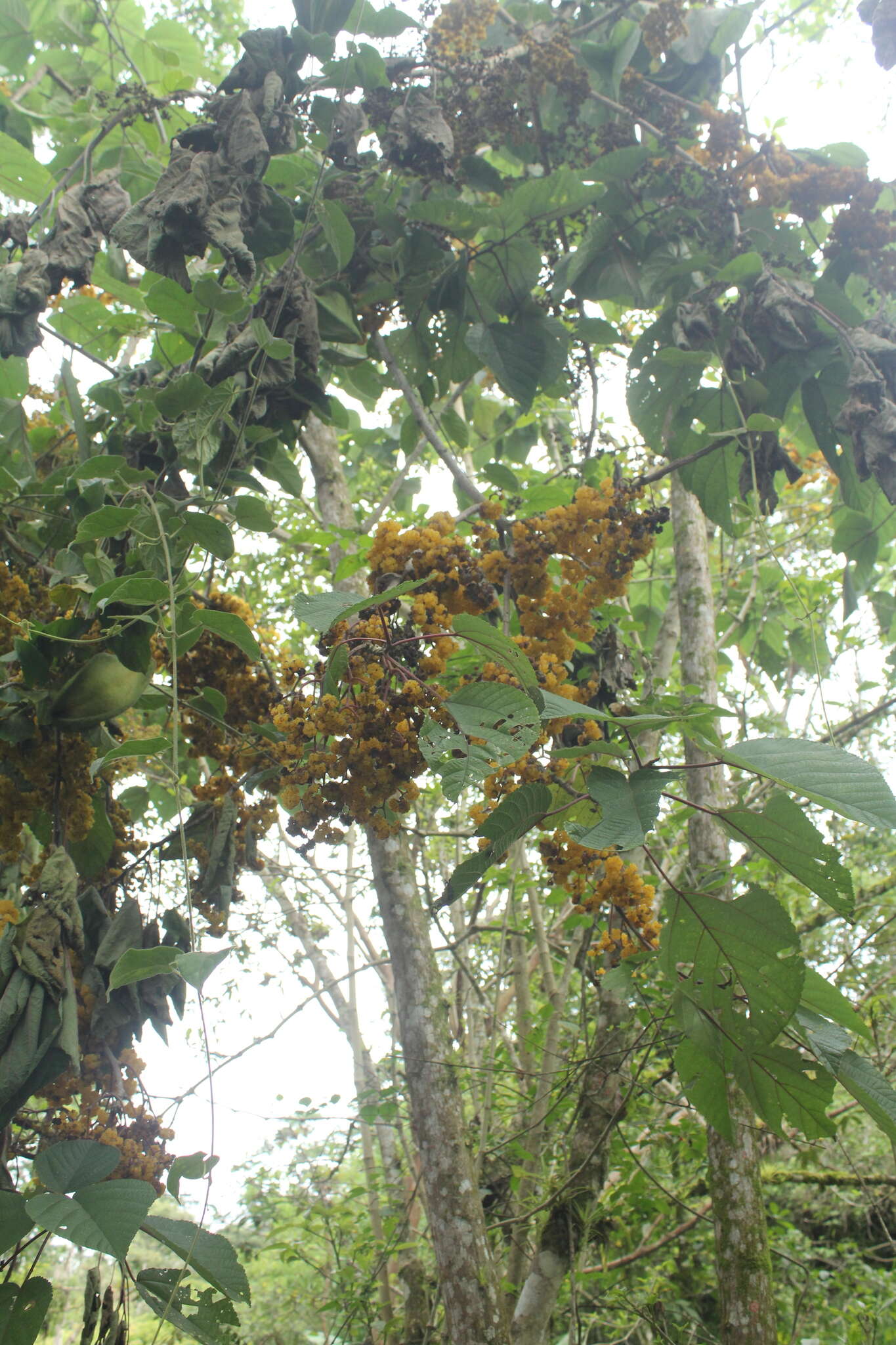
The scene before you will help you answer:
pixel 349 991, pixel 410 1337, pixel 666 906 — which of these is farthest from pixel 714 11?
pixel 349 991

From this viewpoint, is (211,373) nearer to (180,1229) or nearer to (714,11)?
(180,1229)

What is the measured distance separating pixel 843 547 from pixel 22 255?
2.21 meters

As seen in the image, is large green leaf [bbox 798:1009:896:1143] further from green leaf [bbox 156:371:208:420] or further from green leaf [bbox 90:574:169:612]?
green leaf [bbox 156:371:208:420]

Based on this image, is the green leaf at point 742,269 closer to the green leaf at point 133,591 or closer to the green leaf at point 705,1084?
the green leaf at point 133,591

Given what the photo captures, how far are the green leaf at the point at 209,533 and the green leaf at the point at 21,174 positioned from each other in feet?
3.76

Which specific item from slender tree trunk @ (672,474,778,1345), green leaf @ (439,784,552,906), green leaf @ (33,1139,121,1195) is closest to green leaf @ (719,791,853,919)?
green leaf @ (439,784,552,906)

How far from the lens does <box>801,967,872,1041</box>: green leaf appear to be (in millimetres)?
1312

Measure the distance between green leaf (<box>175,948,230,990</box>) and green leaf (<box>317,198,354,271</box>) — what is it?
1.64 meters

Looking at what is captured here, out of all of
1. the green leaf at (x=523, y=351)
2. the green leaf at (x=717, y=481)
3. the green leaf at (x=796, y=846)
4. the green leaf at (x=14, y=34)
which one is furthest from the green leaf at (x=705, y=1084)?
the green leaf at (x=14, y=34)

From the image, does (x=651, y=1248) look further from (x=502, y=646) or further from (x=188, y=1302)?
(x=502, y=646)

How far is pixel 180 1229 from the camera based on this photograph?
121 centimetres

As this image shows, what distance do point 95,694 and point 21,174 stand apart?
5.05ft

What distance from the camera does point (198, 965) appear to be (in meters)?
0.92

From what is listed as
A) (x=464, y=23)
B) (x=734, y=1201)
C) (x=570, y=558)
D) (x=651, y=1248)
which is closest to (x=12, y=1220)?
(x=570, y=558)
